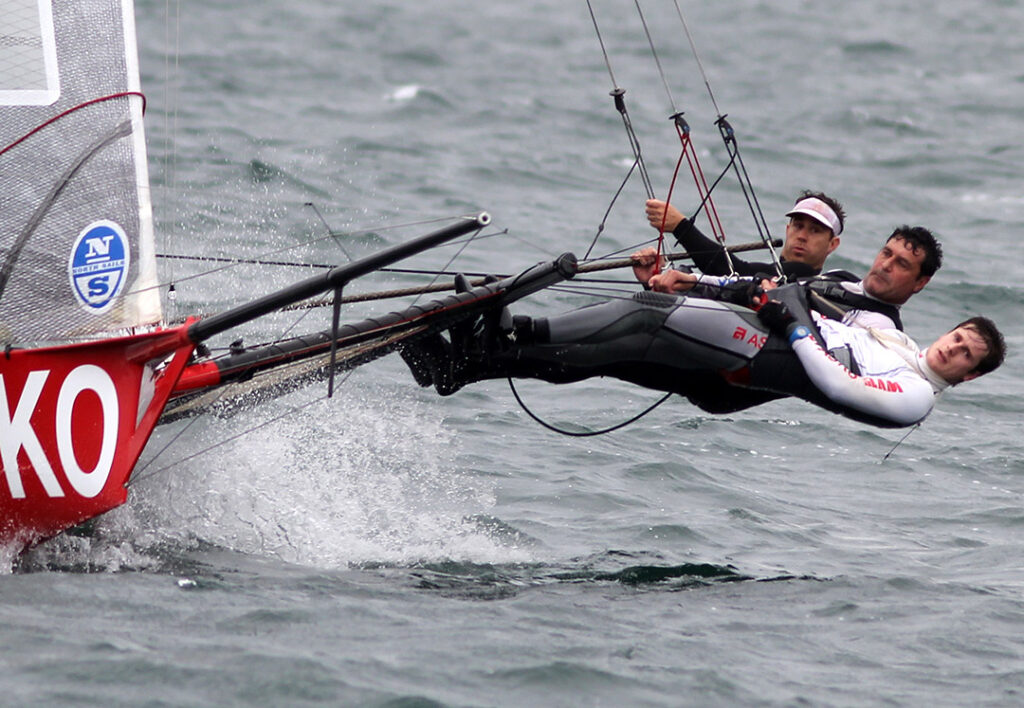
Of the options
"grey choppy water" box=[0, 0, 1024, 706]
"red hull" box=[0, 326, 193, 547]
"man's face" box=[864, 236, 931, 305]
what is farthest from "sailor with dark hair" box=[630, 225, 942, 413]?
"red hull" box=[0, 326, 193, 547]

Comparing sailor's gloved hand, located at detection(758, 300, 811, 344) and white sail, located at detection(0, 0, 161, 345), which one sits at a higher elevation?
white sail, located at detection(0, 0, 161, 345)

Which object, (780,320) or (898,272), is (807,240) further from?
(780,320)

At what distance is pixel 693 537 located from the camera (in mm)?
5207

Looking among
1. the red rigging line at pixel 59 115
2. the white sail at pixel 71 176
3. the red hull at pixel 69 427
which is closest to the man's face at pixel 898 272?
the red hull at pixel 69 427

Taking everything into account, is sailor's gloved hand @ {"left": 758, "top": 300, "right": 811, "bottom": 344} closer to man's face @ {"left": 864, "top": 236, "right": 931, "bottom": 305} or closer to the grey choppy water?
man's face @ {"left": 864, "top": 236, "right": 931, "bottom": 305}

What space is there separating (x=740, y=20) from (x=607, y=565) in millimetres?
18505

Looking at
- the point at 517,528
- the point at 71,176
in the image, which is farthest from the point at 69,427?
the point at 517,528

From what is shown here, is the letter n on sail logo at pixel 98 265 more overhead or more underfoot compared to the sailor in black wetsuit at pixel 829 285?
more overhead

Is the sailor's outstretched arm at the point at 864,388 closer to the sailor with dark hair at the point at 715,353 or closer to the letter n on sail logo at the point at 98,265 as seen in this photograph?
the sailor with dark hair at the point at 715,353

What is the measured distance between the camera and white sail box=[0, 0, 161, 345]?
177 inches

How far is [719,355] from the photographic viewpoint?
4.63 metres

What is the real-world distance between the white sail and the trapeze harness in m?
1.20

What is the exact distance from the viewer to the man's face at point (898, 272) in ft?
15.9

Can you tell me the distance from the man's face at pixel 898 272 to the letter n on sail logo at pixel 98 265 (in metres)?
2.32
